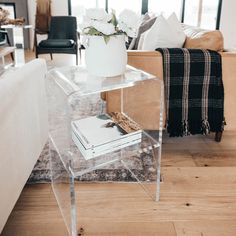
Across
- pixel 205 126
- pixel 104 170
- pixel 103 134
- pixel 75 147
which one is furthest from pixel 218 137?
pixel 75 147

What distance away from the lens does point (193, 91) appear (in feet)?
6.41

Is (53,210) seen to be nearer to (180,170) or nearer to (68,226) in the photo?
(68,226)

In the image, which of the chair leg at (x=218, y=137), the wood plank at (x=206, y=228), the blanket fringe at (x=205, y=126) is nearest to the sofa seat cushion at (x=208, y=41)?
the blanket fringe at (x=205, y=126)

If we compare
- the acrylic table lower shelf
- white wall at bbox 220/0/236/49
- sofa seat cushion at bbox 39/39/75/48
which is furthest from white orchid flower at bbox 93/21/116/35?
white wall at bbox 220/0/236/49

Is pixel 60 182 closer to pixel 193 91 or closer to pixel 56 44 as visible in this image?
pixel 193 91

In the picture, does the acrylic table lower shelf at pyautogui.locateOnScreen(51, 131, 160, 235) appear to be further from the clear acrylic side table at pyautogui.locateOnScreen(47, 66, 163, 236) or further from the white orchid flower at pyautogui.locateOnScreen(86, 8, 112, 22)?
the white orchid flower at pyautogui.locateOnScreen(86, 8, 112, 22)

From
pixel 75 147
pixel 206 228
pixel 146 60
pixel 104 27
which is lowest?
pixel 206 228

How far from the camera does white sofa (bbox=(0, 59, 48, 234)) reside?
111cm

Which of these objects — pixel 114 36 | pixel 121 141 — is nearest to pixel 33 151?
pixel 121 141

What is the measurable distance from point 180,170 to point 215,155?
35 cm

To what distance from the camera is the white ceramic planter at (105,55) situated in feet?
4.20

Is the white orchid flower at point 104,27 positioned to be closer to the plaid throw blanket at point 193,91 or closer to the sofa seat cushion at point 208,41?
the plaid throw blanket at point 193,91

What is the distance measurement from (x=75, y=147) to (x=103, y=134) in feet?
0.47

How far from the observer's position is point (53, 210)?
150 centimetres
